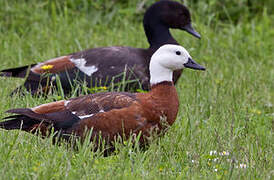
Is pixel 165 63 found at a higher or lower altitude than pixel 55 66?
higher

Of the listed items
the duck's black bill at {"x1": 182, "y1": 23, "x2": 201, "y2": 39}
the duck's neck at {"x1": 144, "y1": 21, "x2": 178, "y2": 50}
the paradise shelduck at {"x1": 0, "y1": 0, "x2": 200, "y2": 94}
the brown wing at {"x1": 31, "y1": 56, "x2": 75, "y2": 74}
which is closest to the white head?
the paradise shelduck at {"x1": 0, "y1": 0, "x2": 200, "y2": 94}

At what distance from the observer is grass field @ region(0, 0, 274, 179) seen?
366 centimetres

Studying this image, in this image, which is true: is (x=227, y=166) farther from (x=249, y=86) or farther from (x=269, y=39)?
(x=269, y=39)

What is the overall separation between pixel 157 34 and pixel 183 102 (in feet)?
4.28

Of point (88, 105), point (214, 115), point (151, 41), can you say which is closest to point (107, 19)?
point (151, 41)

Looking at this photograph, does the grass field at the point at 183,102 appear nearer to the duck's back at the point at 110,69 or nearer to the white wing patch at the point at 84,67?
the duck's back at the point at 110,69

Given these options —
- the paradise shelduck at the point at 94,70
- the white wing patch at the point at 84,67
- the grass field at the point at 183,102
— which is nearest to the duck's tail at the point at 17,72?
the paradise shelduck at the point at 94,70

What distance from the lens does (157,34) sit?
7008 millimetres

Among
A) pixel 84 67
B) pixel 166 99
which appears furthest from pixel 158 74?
pixel 84 67

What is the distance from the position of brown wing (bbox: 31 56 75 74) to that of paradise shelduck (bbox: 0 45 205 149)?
165 cm

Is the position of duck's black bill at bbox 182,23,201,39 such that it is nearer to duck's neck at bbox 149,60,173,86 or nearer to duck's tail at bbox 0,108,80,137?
duck's neck at bbox 149,60,173,86

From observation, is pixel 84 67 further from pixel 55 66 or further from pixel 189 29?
pixel 189 29

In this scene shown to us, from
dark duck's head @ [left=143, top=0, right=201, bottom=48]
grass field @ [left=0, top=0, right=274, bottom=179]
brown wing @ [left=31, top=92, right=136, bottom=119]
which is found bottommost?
grass field @ [left=0, top=0, right=274, bottom=179]

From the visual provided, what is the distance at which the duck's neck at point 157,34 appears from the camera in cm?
695
